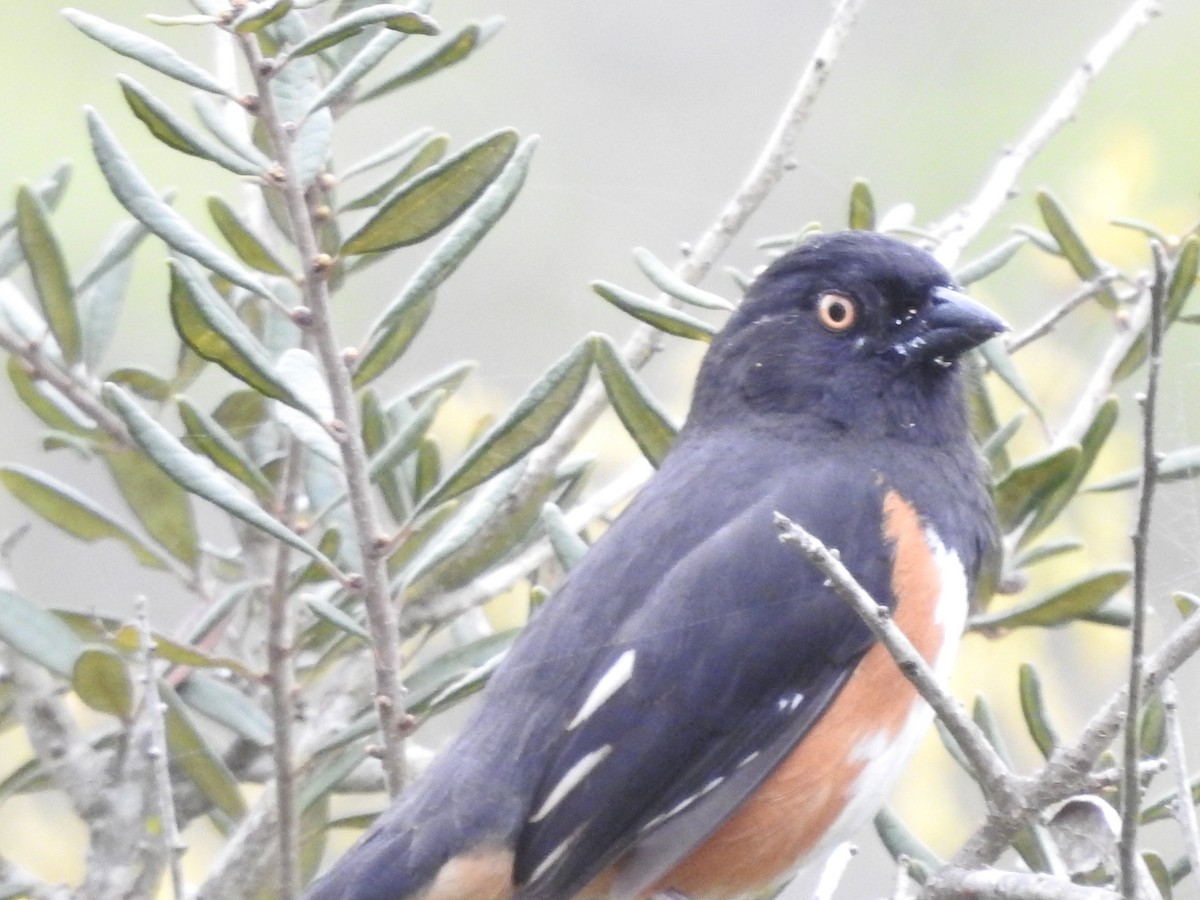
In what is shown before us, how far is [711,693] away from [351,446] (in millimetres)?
476

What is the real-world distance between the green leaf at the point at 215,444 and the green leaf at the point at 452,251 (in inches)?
5.1

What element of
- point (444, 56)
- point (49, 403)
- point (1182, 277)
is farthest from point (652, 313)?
point (49, 403)

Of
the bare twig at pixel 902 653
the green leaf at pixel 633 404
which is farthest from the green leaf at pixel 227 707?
the bare twig at pixel 902 653

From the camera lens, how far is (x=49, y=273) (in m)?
1.78

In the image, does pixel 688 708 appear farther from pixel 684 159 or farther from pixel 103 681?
pixel 684 159

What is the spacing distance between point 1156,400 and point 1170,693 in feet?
0.74

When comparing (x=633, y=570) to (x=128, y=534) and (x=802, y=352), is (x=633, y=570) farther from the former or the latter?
(x=128, y=534)

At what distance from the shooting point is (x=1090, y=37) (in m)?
2.57

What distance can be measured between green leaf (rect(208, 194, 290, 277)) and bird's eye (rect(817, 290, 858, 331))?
2.20 ft

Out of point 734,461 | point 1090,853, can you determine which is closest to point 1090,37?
point 734,461

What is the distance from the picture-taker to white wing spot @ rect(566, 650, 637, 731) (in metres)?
1.76

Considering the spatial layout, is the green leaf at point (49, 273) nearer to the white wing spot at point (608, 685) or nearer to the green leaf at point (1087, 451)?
the white wing spot at point (608, 685)

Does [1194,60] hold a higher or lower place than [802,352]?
higher

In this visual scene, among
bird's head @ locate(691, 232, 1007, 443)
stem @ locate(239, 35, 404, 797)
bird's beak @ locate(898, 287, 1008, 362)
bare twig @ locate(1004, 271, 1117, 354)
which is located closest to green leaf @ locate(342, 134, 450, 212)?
stem @ locate(239, 35, 404, 797)
